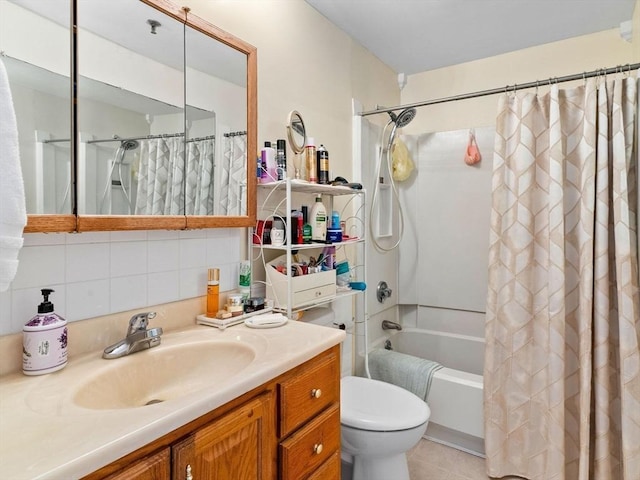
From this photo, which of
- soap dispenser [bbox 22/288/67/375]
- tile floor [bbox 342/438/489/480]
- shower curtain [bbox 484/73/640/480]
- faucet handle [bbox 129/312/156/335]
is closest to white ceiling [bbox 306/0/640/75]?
shower curtain [bbox 484/73/640/480]

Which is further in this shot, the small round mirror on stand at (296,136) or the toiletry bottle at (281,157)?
the small round mirror on stand at (296,136)

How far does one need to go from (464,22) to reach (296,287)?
5.89 feet

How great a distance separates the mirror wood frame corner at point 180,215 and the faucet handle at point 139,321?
26 cm

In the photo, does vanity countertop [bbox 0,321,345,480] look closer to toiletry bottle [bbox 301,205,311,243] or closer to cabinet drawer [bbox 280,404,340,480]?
cabinet drawer [bbox 280,404,340,480]

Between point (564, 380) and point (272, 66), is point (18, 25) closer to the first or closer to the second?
point (272, 66)

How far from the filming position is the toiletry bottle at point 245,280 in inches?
56.9

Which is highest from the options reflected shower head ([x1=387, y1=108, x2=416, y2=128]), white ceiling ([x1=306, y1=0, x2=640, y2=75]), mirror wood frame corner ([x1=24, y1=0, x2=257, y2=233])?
white ceiling ([x1=306, y1=0, x2=640, y2=75])

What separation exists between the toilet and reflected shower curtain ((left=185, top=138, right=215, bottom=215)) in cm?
98

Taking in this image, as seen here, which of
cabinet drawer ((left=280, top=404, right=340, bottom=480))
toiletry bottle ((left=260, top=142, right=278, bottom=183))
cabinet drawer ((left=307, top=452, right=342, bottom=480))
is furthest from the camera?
toiletry bottle ((left=260, top=142, right=278, bottom=183))

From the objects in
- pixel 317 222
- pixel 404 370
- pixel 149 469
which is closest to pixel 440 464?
pixel 404 370

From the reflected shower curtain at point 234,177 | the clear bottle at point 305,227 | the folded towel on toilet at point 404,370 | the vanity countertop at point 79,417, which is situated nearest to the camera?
the vanity countertop at point 79,417

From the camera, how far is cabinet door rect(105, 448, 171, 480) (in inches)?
25.0

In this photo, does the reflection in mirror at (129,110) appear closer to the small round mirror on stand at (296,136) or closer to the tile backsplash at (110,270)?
the tile backsplash at (110,270)

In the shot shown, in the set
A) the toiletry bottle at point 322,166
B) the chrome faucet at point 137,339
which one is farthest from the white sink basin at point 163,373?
the toiletry bottle at point 322,166
